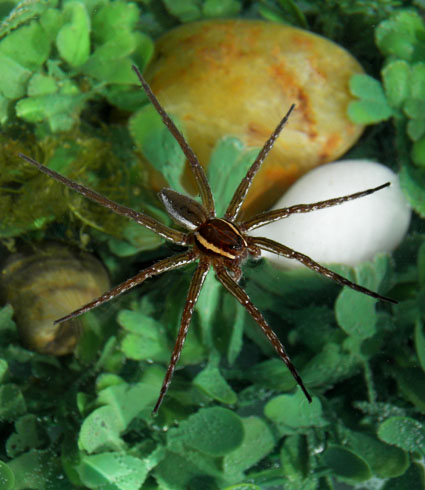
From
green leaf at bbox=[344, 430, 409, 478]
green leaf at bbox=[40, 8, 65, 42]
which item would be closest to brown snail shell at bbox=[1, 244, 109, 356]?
green leaf at bbox=[40, 8, 65, 42]

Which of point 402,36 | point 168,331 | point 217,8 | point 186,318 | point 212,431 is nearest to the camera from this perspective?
point 186,318

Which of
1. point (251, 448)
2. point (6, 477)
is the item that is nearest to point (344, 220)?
point (251, 448)

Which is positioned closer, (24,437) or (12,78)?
(24,437)

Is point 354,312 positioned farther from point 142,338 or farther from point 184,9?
point 184,9

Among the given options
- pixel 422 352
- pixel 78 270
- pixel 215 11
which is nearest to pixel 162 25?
pixel 215 11

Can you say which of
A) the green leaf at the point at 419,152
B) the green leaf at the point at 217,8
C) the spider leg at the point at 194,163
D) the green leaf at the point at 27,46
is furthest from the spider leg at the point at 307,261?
the green leaf at the point at 217,8

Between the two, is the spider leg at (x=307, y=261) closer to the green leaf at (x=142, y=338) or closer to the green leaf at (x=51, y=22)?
the green leaf at (x=142, y=338)

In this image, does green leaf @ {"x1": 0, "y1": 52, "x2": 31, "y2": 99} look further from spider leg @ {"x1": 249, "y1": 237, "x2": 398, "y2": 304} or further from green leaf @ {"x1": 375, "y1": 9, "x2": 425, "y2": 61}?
green leaf @ {"x1": 375, "y1": 9, "x2": 425, "y2": 61}

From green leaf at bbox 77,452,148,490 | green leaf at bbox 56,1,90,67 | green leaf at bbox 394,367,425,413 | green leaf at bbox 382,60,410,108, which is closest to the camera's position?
green leaf at bbox 77,452,148,490
